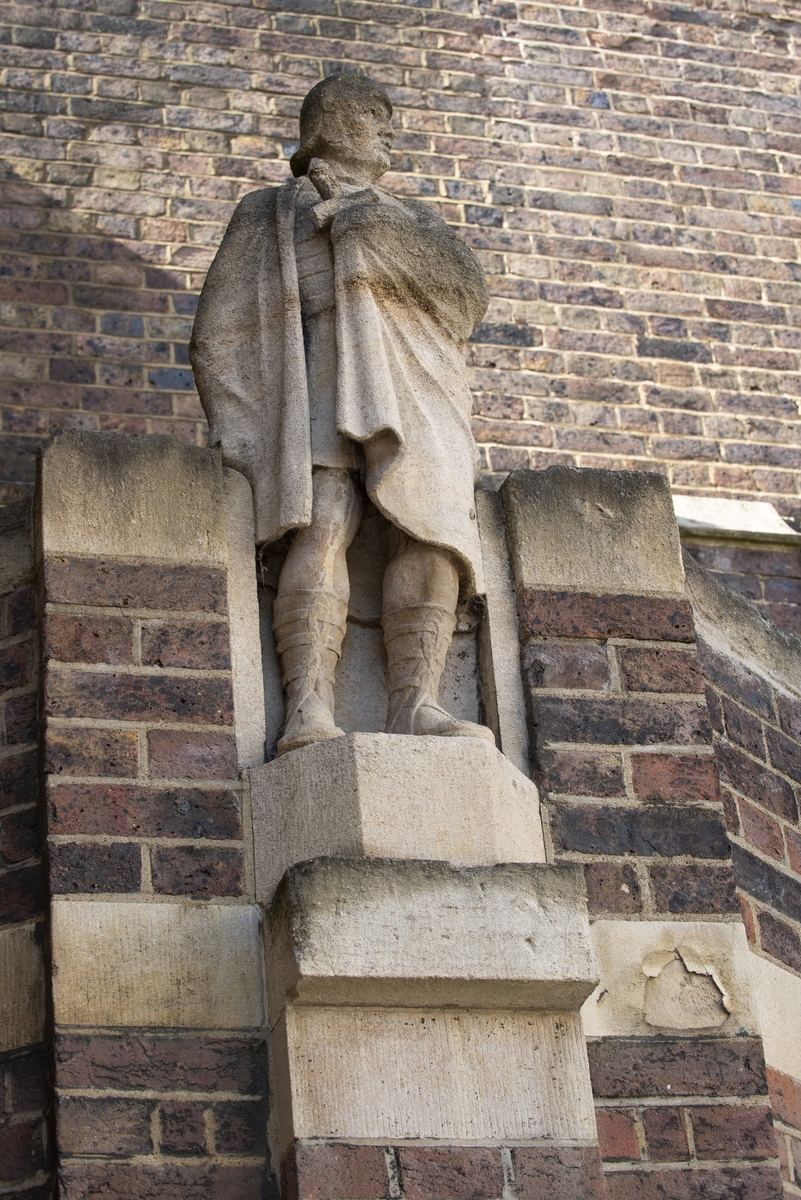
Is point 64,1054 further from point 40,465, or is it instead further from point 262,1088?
point 40,465

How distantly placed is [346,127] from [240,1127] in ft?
7.83

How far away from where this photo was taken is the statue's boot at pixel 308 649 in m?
3.90

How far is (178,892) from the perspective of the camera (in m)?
3.65

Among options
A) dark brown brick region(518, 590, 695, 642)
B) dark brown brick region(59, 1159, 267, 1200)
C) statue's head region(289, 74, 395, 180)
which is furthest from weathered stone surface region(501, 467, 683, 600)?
dark brown brick region(59, 1159, 267, 1200)

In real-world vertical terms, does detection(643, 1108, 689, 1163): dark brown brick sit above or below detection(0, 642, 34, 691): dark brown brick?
below

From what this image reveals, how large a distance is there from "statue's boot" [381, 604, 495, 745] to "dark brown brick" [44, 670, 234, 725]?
369 mm

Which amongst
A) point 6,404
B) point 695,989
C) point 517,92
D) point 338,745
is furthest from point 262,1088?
point 517,92

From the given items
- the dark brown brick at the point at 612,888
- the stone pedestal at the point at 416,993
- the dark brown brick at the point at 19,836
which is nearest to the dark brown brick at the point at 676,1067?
the stone pedestal at the point at 416,993

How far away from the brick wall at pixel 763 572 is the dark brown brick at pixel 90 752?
4.23m

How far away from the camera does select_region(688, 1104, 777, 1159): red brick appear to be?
3.69 metres

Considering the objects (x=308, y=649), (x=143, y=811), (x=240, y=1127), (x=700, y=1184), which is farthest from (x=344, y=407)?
(x=700, y=1184)

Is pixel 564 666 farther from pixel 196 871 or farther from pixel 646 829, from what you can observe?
pixel 196 871

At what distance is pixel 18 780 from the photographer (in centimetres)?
384

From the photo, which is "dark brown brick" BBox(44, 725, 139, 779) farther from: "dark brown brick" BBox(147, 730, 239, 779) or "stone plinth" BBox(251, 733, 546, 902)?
"stone plinth" BBox(251, 733, 546, 902)
